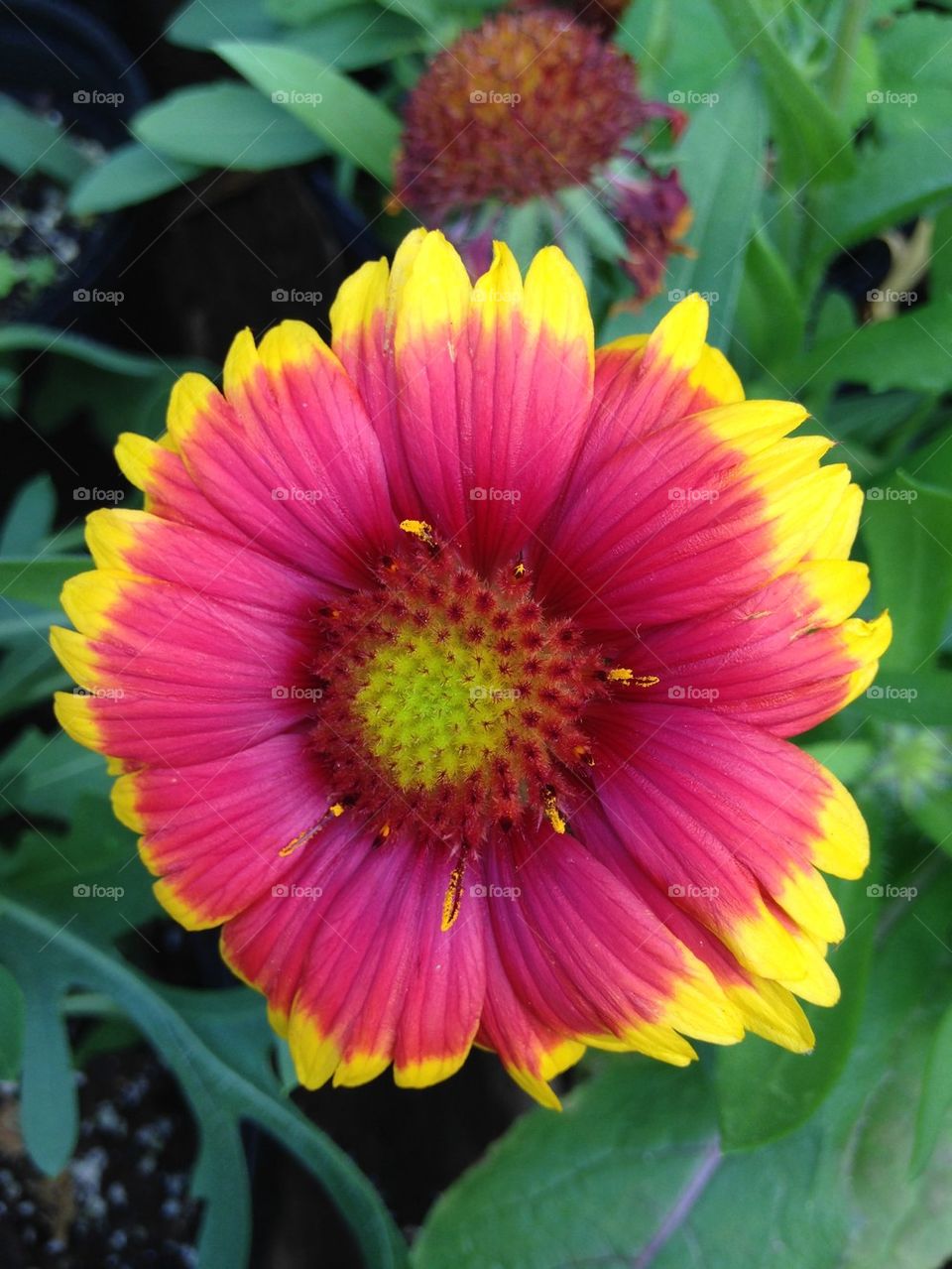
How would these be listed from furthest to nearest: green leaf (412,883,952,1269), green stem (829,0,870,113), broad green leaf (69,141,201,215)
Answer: broad green leaf (69,141,201,215)
green leaf (412,883,952,1269)
green stem (829,0,870,113)

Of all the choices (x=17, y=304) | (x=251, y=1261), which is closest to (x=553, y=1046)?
(x=251, y=1261)

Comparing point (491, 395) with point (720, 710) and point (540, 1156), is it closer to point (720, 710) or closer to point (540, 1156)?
point (720, 710)

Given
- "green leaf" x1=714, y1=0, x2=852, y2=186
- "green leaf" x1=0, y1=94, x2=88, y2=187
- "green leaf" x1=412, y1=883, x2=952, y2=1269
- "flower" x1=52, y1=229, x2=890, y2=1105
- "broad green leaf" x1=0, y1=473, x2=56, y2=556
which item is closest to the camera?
"flower" x1=52, y1=229, x2=890, y2=1105

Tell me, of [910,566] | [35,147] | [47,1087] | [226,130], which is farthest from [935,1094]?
[35,147]

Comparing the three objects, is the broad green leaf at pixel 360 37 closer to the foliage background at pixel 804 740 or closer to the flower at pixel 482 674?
the foliage background at pixel 804 740

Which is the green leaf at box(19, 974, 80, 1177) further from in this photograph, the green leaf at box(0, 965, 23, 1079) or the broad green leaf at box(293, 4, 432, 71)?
the broad green leaf at box(293, 4, 432, 71)

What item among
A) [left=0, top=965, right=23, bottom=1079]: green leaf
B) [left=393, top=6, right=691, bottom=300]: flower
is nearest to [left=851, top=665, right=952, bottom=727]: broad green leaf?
[left=393, top=6, right=691, bottom=300]: flower
